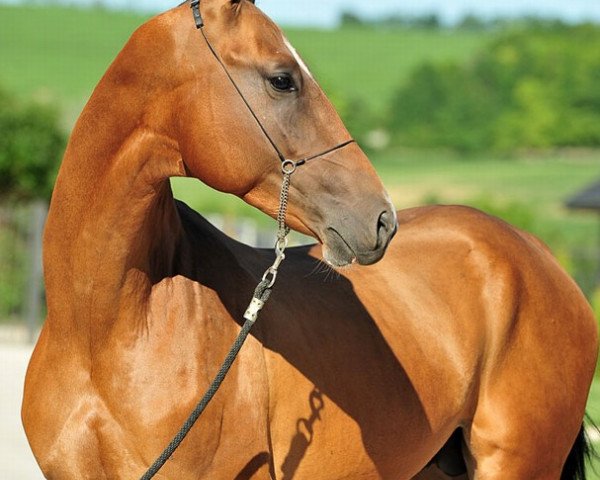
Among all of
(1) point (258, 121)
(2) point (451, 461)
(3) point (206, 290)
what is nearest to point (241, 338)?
(3) point (206, 290)

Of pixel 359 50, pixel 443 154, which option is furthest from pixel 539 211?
pixel 359 50

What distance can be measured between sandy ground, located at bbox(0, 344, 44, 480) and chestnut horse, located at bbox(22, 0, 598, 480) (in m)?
3.26

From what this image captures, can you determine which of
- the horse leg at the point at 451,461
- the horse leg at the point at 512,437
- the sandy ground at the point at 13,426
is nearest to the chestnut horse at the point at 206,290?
the horse leg at the point at 512,437

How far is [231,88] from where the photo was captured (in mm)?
3029

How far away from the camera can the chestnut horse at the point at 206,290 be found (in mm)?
3025

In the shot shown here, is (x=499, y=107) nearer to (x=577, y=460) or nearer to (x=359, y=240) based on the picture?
(x=577, y=460)

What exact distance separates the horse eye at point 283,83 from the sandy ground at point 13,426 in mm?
4006

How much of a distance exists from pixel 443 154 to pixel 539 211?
1019cm

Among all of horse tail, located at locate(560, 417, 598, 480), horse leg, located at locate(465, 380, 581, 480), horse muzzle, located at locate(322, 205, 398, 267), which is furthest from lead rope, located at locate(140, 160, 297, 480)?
horse tail, located at locate(560, 417, 598, 480)

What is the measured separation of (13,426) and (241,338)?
16.9 feet

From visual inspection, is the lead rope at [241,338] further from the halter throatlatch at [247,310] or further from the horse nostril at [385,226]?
the horse nostril at [385,226]

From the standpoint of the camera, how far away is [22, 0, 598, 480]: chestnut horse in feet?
9.93

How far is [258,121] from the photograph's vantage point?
3.02 meters

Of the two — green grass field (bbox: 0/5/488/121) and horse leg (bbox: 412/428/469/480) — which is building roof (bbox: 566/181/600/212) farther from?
green grass field (bbox: 0/5/488/121)
